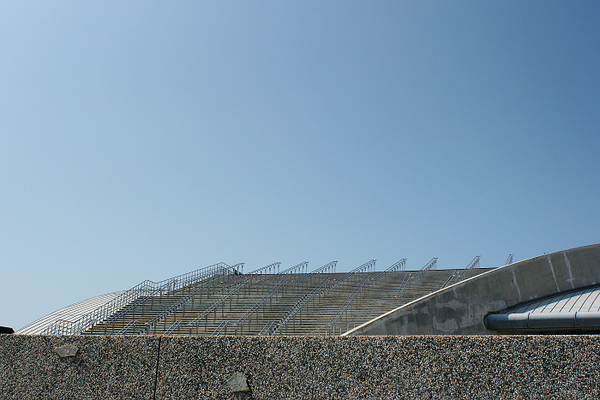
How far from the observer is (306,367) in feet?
12.3

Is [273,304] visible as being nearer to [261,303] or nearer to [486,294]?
[261,303]

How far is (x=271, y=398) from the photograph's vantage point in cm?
378

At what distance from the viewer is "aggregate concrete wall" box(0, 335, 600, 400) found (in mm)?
3078

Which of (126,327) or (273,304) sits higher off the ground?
(273,304)

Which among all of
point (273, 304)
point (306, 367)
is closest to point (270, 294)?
point (273, 304)

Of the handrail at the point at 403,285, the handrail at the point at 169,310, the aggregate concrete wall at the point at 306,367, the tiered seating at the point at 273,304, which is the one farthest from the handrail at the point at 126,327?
the aggregate concrete wall at the point at 306,367

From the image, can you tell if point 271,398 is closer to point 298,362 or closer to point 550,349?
point 298,362

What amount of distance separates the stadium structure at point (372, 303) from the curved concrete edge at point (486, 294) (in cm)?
3

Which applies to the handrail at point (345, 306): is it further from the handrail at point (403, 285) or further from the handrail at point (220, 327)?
the handrail at point (220, 327)

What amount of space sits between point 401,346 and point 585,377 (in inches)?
45.1

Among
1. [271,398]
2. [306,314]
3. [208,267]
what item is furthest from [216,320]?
[271,398]

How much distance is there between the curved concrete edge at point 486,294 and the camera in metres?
13.8

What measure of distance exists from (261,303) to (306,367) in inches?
649

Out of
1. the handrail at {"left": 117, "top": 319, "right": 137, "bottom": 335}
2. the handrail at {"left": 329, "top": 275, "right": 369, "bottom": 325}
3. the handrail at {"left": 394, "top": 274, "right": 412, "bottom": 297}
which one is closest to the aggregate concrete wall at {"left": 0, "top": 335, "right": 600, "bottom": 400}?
the handrail at {"left": 329, "top": 275, "right": 369, "bottom": 325}
